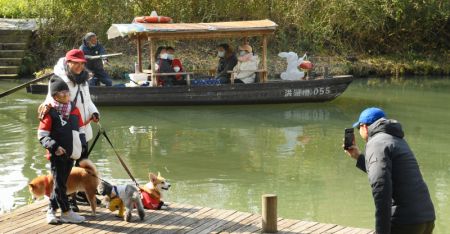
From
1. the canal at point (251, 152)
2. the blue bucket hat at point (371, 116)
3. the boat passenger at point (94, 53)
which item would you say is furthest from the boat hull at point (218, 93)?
the blue bucket hat at point (371, 116)

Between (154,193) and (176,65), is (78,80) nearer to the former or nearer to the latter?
(154,193)

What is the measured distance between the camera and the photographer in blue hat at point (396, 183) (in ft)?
13.6

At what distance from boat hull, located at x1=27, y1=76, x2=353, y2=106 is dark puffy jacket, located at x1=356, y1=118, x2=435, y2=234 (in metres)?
10.5

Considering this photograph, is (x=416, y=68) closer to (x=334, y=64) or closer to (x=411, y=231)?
(x=334, y=64)

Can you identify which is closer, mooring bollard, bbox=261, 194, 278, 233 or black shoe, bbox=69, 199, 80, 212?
mooring bollard, bbox=261, 194, 278, 233

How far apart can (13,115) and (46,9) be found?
8.32m

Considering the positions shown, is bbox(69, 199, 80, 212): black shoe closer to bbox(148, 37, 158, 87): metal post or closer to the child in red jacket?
the child in red jacket

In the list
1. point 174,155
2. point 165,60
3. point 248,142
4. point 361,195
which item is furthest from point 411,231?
point 165,60

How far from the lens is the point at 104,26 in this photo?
72.6ft

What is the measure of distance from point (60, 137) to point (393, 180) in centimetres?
265

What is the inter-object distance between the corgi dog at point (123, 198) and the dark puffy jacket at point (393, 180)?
2.23m

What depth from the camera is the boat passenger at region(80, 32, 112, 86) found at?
14094 mm

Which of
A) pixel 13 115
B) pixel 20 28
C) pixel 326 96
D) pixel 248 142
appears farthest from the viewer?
pixel 20 28

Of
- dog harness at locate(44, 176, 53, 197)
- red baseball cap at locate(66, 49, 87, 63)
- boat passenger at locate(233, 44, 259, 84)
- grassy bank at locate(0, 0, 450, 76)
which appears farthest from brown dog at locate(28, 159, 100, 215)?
grassy bank at locate(0, 0, 450, 76)
